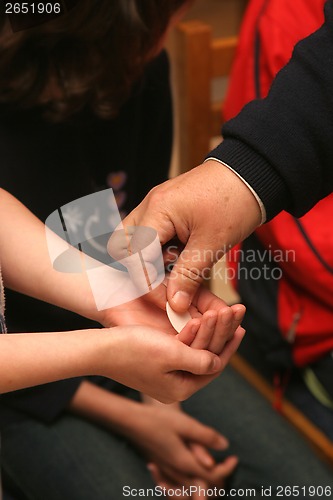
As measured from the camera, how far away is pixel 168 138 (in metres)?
0.78

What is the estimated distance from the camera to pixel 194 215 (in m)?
0.49

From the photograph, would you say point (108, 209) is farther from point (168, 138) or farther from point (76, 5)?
point (168, 138)

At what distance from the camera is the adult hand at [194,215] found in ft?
1.57

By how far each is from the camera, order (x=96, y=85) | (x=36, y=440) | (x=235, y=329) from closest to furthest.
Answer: (x=235, y=329) < (x=96, y=85) < (x=36, y=440)

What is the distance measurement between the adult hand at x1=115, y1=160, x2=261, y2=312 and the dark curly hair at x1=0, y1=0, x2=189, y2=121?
0.15m

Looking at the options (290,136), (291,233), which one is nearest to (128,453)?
(291,233)

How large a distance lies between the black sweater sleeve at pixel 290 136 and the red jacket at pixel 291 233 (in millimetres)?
170

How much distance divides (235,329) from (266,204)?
3.9 inches

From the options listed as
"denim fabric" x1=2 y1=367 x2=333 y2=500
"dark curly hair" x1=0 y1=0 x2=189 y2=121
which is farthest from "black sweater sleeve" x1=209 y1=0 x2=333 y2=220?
"denim fabric" x1=2 y1=367 x2=333 y2=500

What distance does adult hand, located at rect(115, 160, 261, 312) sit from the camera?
0.48m

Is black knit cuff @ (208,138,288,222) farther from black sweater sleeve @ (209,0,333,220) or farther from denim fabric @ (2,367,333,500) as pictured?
denim fabric @ (2,367,333,500)

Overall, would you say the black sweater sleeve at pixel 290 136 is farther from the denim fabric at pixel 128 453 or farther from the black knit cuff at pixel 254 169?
the denim fabric at pixel 128 453

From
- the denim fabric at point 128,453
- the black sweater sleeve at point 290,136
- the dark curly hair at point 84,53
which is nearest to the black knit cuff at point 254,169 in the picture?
the black sweater sleeve at point 290,136

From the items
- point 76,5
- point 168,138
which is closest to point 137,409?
point 168,138
